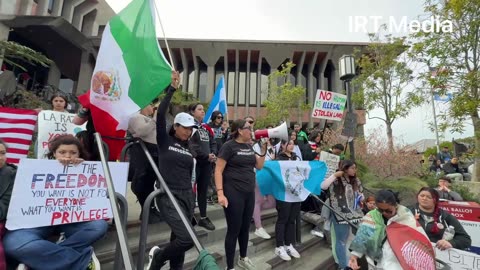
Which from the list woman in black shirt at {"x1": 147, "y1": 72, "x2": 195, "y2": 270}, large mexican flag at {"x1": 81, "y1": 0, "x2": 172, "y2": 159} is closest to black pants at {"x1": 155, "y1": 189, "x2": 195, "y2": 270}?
woman in black shirt at {"x1": 147, "y1": 72, "x2": 195, "y2": 270}

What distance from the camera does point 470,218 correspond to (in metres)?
4.61

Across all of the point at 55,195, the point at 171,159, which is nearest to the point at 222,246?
the point at 171,159

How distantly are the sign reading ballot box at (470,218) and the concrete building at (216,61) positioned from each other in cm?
1873

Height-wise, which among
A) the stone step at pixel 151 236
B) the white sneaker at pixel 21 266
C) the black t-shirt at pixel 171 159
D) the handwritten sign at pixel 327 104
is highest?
the handwritten sign at pixel 327 104

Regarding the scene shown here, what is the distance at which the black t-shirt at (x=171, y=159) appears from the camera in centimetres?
290

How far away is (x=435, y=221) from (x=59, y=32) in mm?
22089

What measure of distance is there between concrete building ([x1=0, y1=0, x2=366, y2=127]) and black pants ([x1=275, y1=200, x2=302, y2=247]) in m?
19.5

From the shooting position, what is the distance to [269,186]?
4609 millimetres

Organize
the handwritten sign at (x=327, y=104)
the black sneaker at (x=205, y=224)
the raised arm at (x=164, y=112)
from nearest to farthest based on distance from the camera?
the raised arm at (x=164, y=112), the black sneaker at (x=205, y=224), the handwritten sign at (x=327, y=104)

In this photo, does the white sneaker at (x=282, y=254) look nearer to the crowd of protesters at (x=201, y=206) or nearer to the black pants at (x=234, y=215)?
the crowd of protesters at (x=201, y=206)

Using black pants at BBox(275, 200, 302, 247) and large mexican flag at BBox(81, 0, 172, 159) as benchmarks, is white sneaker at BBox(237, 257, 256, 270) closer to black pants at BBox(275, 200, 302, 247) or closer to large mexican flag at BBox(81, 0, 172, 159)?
black pants at BBox(275, 200, 302, 247)

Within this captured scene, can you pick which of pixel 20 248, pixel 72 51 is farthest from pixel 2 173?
pixel 72 51

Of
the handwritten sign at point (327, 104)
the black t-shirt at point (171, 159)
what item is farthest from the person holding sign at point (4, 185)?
the handwritten sign at point (327, 104)

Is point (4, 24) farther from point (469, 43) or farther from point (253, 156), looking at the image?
point (469, 43)
